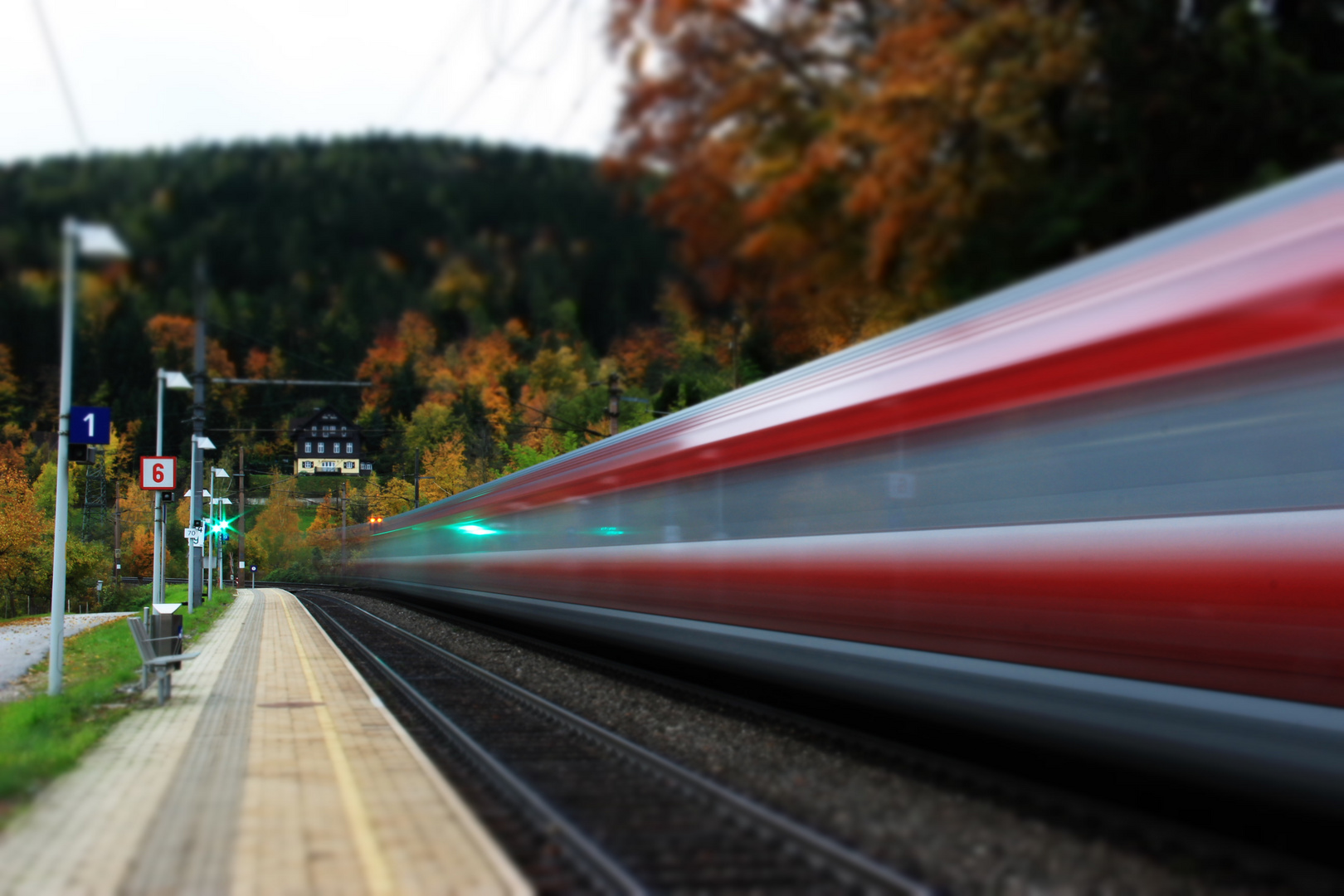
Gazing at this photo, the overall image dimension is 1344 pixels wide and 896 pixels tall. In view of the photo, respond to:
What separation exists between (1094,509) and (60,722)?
9.93 meters

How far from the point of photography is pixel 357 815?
6082mm

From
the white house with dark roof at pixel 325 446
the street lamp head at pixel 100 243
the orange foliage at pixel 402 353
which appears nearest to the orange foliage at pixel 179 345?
the street lamp head at pixel 100 243

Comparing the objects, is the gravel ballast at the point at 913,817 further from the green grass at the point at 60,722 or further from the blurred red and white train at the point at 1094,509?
the green grass at the point at 60,722

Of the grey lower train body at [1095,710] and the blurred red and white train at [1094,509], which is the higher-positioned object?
the blurred red and white train at [1094,509]

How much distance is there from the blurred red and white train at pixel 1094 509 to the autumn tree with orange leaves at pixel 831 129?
1406mm

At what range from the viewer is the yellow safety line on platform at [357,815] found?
15.9 ft

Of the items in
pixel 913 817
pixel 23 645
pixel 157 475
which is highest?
pixel 157 475

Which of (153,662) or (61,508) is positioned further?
(61,508)

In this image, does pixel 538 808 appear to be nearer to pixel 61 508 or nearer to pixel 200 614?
pixel 61 508

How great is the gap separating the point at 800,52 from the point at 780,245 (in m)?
1.91

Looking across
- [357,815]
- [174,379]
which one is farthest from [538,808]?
[174,379]

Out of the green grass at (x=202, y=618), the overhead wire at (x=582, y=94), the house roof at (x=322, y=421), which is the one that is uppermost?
the overhead wire at (x=582, y=94)

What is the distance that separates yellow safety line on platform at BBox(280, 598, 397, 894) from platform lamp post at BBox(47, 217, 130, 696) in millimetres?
4132

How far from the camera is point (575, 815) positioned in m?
6.34
